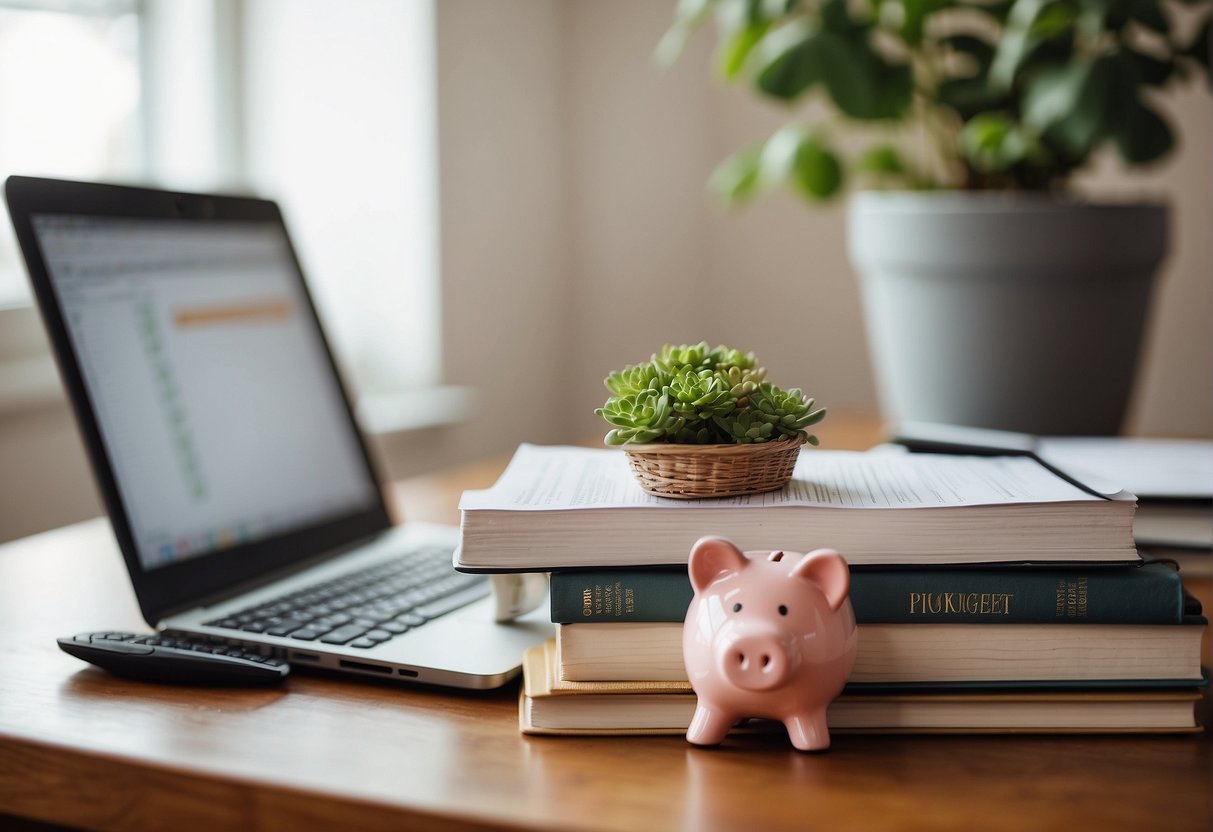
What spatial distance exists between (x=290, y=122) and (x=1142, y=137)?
1.16 meters

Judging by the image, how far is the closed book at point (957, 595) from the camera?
1.64ft

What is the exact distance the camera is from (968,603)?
0.50 meters

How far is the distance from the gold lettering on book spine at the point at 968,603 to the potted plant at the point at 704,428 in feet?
0.30

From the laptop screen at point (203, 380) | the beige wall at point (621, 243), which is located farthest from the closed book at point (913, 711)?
the beige wall at point (621, 243)

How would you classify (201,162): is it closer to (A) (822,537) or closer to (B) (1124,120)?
(B) (1124,120)

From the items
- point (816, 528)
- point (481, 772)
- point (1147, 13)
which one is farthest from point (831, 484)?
point (1147, 13)

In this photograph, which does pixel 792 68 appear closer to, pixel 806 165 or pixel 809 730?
pixel 806 165

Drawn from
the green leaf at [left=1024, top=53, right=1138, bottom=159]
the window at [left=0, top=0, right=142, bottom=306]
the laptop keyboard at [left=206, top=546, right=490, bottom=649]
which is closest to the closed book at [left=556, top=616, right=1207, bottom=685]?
the laptop keyboard at [left=206, top=546, right=490, bottom=649]

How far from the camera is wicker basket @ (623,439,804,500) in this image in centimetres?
51

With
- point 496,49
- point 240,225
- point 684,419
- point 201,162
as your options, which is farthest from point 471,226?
point 684,419

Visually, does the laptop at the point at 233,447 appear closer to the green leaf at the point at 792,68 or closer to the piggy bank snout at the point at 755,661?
the piggy bank snout at the point at 755,661

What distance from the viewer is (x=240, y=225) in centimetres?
84

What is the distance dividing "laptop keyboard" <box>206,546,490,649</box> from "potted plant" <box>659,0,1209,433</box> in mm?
649

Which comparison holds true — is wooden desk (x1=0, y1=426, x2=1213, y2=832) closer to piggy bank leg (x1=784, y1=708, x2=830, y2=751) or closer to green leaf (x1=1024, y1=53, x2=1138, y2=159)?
piggy bank leg (x1=784, y1=708, x2=830, y2=751)
